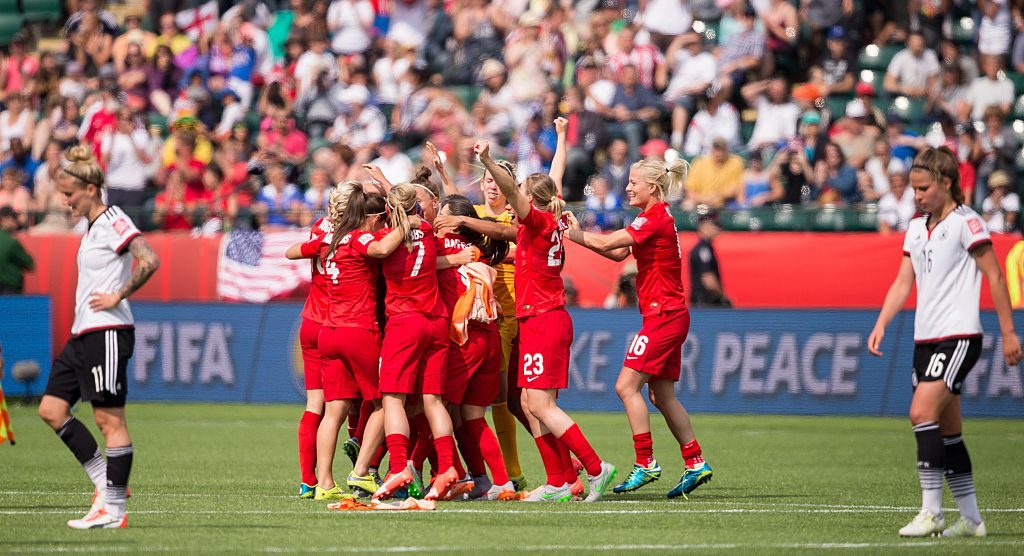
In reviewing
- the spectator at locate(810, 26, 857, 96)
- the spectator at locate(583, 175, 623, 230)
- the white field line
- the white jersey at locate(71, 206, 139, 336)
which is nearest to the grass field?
the white field line

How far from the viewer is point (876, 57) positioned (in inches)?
949

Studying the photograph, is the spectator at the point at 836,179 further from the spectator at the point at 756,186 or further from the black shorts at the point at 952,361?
the black shorts at the point at 952,361

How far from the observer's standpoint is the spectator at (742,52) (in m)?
23.5

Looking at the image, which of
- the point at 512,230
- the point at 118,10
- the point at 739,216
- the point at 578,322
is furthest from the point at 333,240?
the point at 118,10

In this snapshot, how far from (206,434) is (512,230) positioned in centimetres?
680

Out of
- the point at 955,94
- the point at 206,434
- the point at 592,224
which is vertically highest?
the point at 955,94

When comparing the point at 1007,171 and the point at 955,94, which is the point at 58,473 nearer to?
the point at 1007,171

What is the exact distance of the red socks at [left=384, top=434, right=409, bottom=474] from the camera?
407 inches

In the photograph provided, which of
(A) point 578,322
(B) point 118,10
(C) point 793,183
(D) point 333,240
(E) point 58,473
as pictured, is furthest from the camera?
(B) point 118,10

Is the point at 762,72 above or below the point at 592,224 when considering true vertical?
above

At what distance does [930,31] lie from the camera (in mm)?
24000

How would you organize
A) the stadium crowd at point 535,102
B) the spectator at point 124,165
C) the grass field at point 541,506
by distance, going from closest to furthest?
A: the grass field at point 541,506 → the stadium crowd at point 535,102 → the spectator at point 124,165

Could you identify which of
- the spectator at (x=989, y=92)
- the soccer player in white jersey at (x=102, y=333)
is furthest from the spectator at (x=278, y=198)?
the soccer player in white jersey at (x=102, y=333)

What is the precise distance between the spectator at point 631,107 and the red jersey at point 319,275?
481 inches
